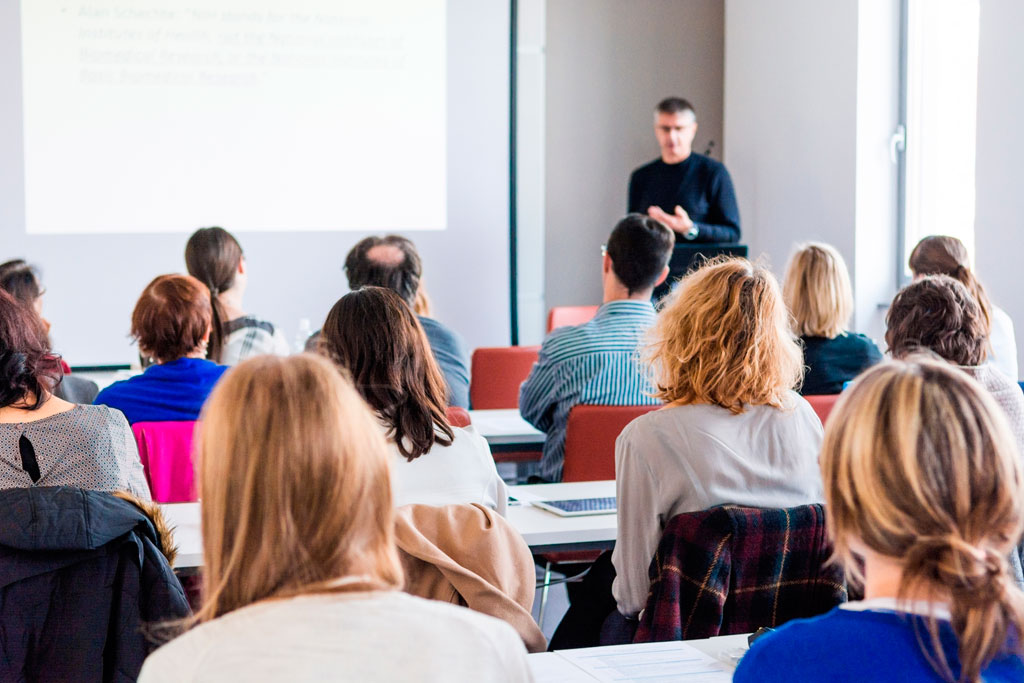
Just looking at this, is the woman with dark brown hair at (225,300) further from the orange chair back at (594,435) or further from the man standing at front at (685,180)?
the man standing at front at (685,180)

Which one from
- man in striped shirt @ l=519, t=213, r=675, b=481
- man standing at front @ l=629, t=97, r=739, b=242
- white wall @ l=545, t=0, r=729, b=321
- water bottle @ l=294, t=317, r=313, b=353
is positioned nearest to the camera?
man in striped shirt @ l=519, t=213, r=675, b=481

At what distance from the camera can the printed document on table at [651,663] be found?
156 centimetres

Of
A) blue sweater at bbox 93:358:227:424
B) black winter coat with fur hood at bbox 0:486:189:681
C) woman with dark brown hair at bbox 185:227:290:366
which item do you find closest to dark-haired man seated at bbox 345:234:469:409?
woman with dark brown hair at bbox 185:227:290:366

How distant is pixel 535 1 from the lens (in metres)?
6.25

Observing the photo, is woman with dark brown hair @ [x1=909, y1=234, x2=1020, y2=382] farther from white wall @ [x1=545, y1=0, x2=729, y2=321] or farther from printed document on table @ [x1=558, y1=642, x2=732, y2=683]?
white wall @ [x1=545, y1=0, x2=729, y2=321]

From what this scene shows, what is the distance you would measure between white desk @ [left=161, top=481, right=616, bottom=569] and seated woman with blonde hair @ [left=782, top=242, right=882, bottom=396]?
1292 millimetres

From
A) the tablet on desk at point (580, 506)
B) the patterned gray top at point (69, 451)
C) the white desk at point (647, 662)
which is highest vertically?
the patterned gray top at point (69, 451)

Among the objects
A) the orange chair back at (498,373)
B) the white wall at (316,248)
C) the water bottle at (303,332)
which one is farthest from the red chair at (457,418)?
the white wall at (316,248)

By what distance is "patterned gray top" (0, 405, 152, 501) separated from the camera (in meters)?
2.03

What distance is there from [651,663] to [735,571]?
0.29m

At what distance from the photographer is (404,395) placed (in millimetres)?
2029

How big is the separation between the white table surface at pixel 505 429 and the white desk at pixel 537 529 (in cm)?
82

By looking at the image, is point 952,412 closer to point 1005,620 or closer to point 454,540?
point 1005,620

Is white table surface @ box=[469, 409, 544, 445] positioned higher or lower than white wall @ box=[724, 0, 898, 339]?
lower
